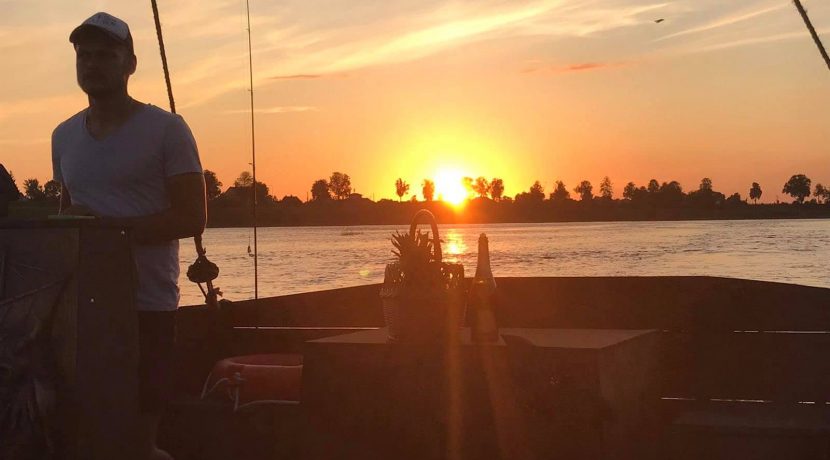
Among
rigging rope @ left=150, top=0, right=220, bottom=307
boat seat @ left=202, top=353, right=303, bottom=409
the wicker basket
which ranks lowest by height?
boat seat @ left=202, top=353, right=303, bottom=409

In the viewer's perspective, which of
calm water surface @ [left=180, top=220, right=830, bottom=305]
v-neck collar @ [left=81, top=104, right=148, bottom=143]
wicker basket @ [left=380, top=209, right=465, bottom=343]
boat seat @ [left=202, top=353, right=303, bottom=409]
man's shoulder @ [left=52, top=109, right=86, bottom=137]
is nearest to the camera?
v-neck collar @ [left=81, top=104, right=148, bottom=143]

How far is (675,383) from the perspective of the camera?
14.8 feet

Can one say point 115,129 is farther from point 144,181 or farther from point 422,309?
point 422,309

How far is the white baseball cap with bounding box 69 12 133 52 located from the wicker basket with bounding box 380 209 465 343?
4.07ft

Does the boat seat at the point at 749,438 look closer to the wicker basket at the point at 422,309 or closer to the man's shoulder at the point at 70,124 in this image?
the wicker basket at the point at 422,309

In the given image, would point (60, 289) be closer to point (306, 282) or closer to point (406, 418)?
point (406, 418)

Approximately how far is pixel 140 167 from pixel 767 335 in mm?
2910

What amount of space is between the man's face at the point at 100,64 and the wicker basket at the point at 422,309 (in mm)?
1189

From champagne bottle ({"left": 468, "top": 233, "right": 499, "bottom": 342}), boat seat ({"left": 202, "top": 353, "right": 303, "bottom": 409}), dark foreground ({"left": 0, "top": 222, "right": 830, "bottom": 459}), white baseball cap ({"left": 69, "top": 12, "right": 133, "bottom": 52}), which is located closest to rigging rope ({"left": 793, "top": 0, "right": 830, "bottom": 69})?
dark foreground ({"left": 0, "top": 222, "right": 830, "bottom": 459})

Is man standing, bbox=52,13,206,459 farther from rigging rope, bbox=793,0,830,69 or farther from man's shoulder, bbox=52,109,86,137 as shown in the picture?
rigging rope, bbox=793,0,830,69

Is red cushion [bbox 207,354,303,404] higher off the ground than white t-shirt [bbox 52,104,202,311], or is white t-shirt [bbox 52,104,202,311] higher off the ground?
white t-shirt [bbox 52,104,202,311]

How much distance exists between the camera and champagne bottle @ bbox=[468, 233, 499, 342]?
3.56 metres

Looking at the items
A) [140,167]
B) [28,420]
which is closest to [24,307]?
[28,420]

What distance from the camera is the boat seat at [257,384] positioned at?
436 cm
